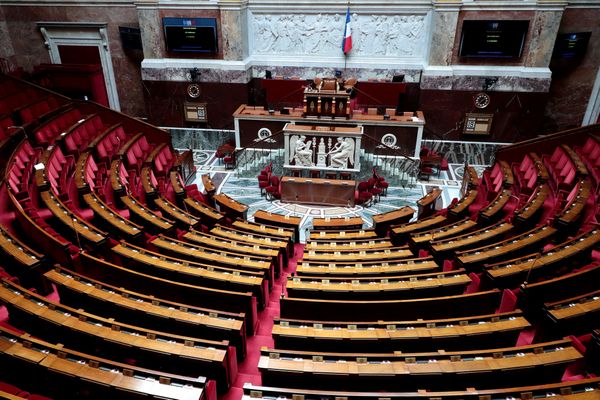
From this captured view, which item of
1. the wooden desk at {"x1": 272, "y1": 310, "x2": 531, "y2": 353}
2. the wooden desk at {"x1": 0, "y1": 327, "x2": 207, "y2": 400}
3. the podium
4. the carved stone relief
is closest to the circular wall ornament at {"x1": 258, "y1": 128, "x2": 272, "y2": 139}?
the podium

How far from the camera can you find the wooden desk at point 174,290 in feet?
15.3

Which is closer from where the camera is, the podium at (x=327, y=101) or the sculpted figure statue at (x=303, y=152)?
the sculpted figure statue at (x=303, y=152)

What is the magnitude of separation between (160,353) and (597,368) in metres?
4.07

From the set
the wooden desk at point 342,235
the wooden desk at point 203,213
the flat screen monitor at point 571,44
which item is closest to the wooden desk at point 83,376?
the wooden desk at point 342,235

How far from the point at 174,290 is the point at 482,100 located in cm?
1126

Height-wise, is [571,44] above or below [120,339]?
above

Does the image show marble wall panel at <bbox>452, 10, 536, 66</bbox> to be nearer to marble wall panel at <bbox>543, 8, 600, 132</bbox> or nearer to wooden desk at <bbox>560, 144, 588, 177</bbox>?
marble wall panel at <bbox>543, 8, 600, 132</bbox>

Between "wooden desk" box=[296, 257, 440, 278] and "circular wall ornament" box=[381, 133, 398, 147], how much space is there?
6283 mm

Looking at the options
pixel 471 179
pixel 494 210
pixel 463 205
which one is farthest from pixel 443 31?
pixel 494 210

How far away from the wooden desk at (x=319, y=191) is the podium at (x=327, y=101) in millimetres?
2438

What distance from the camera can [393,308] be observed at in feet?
15.1

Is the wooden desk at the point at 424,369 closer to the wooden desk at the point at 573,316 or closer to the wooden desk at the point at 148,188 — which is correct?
the wooden desk at the point at 573,316

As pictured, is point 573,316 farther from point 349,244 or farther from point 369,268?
point 349,244

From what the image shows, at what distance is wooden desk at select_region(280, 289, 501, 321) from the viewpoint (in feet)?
15.1
